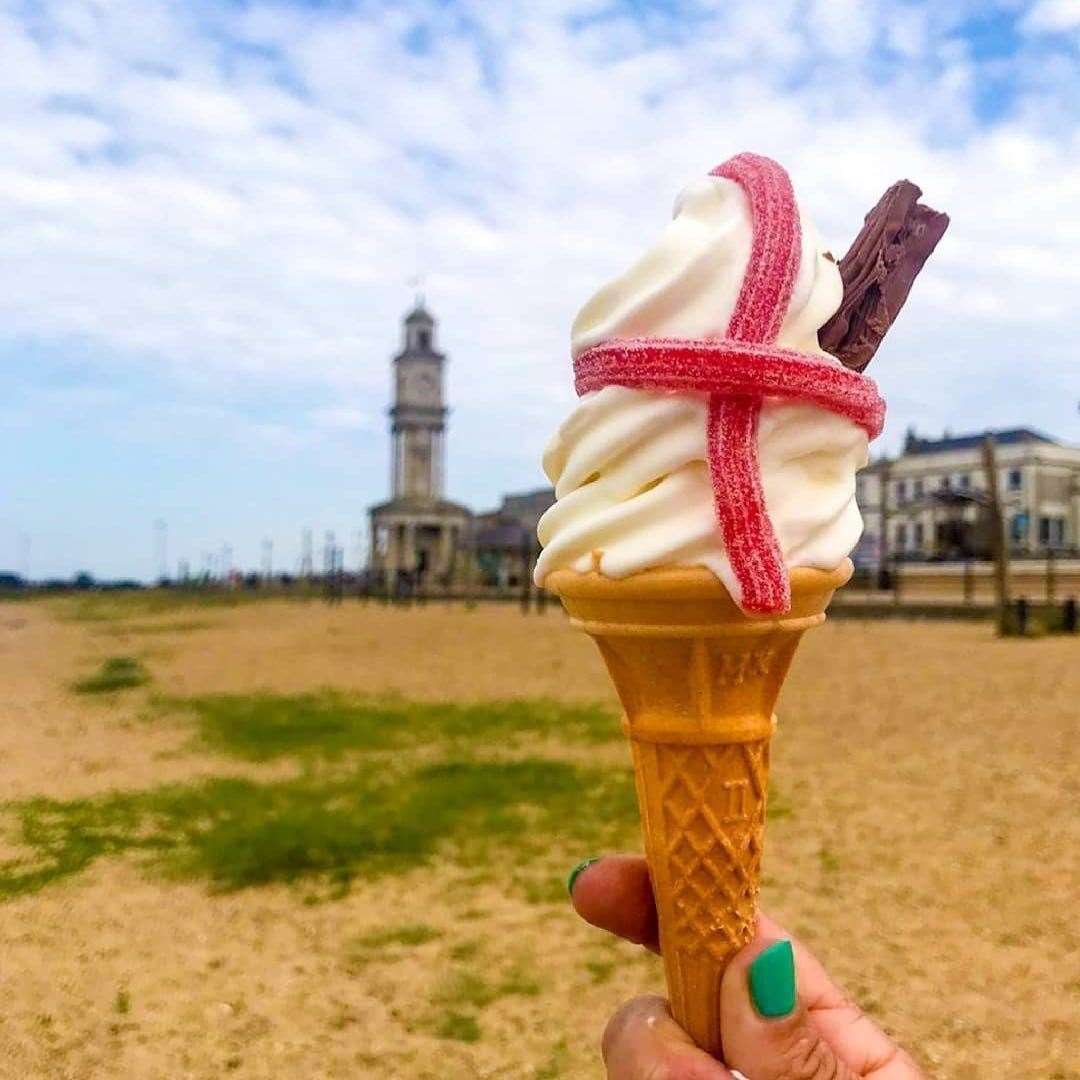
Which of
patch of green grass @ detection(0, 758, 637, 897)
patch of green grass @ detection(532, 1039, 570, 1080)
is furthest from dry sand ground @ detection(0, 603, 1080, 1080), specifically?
patch of green grass @ detection(0, 758, 637, 897)

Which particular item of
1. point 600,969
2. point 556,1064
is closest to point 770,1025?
point 556,1064

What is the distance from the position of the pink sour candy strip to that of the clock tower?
243 feet

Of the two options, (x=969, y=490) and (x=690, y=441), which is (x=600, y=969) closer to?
(x=690, y=441)

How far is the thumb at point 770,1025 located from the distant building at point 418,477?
→ 231ft

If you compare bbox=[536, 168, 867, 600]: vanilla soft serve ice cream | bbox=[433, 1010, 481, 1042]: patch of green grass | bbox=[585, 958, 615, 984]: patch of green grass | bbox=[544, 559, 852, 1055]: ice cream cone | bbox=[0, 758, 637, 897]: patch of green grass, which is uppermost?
bbox=[536, 168, 867, 600]: vanilla soft serve ice cream

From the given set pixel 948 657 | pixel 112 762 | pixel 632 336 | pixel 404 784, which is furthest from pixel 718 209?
pixel 948 657

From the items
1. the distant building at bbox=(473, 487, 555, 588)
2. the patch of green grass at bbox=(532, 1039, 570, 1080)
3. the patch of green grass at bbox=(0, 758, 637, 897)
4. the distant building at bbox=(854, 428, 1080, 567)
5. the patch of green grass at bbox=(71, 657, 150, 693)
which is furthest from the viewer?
the distant building at bbox=(473, 487, 555, 588)

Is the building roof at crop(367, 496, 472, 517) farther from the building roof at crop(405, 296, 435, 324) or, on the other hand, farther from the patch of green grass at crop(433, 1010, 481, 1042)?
the patch of green grass at crop(433, 1010, 481, 1042)

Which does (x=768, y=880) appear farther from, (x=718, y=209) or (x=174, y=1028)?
(x=718, y=209)

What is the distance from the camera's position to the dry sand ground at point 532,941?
183 inches

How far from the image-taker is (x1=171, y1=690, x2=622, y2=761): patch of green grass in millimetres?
12102

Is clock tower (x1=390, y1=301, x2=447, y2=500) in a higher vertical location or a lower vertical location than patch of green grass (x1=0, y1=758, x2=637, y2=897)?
higher

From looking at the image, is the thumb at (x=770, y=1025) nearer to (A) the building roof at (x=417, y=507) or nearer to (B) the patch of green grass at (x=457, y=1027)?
(B) the patch of green grass at (x=457, y=1027)

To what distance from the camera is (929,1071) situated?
4.41 meters
